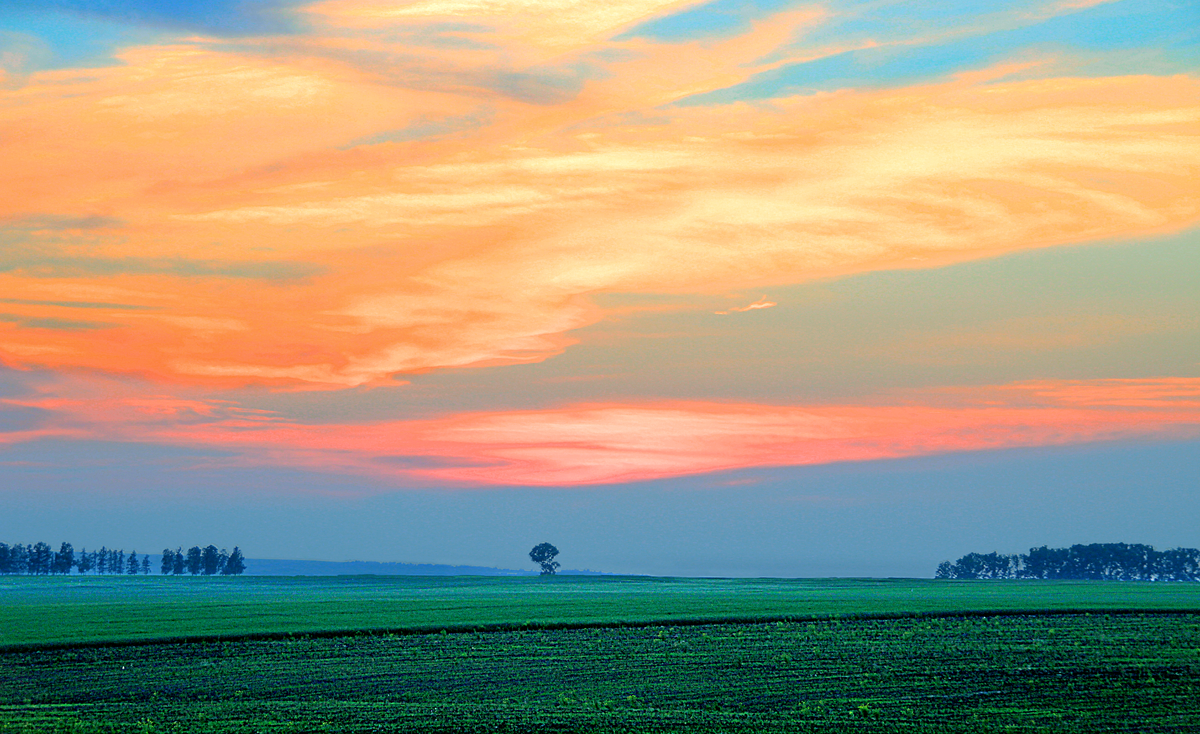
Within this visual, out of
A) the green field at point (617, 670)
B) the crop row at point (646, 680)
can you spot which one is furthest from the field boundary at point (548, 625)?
the crop row at point (646, 680)

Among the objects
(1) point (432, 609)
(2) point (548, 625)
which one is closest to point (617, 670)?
(2) point (548, 625)

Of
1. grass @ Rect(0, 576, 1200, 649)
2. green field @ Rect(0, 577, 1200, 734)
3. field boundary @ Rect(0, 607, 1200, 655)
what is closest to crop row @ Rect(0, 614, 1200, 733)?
green field @ Rect(0, 577, 1200, 734)

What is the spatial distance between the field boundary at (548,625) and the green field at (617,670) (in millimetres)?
284

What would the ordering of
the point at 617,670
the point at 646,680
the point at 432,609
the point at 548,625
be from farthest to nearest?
the point at 432,609 → the point at 548,625 → the point at 617,670 → the point at 646,680

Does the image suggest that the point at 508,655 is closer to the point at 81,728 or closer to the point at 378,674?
the point at 378,674

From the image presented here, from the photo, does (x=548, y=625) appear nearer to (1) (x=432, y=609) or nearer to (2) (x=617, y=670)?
(1) (x=432, y=609)

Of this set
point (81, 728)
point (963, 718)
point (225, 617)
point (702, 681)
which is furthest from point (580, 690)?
point (225, 617)

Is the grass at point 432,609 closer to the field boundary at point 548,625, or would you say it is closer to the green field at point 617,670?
the field boundary at point 548,625

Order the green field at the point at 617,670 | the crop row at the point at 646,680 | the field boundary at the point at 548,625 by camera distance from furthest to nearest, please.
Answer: the field boundary at the point at 548,625 → the crop row at the point at 646,680 → the green field at the point at 617,670

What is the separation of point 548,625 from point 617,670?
21.7 m

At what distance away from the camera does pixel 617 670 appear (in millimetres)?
49656

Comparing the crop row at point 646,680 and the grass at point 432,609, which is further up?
the crop row at point 646,680

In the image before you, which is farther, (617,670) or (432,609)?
(432,609)

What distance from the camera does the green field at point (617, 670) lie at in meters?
37.6
